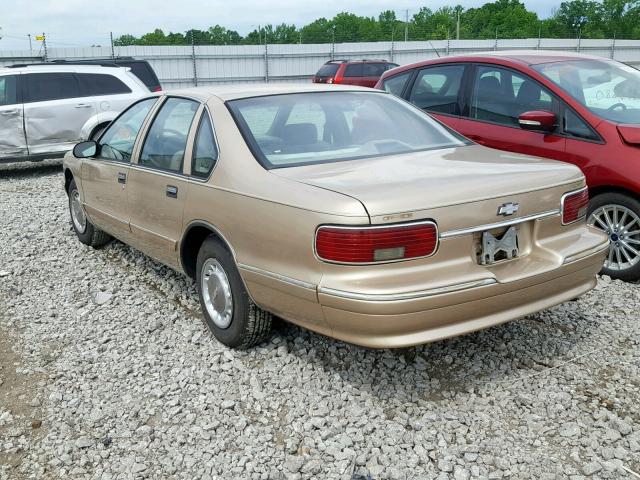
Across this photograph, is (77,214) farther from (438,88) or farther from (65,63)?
(65,63)

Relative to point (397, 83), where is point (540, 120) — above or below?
below

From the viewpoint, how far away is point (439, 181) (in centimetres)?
330

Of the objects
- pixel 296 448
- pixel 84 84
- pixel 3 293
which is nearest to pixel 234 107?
pixel 296 448

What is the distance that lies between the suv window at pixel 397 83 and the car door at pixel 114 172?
2962 mm

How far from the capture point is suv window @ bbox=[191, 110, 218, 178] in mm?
4020

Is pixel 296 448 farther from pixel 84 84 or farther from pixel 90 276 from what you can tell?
pixel 84 84

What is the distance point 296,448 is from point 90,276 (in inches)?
124

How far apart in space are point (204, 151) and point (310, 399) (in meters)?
1.61

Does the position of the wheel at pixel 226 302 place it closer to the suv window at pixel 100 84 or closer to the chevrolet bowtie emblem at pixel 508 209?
the chevrolet bowtie emblem at pixel 508 209

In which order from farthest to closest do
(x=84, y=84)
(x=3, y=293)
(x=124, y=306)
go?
(x=84, y=84)
(x=3, y=293)
(x=124, y=306)

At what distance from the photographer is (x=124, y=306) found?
4.97 m

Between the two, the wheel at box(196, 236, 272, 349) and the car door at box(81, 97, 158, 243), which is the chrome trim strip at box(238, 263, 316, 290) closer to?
the wheel at box(196, 236, 272, 349)

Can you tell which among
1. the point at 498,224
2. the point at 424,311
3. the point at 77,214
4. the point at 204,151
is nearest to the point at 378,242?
the point at 424,311

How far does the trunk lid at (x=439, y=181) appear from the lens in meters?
3.11
